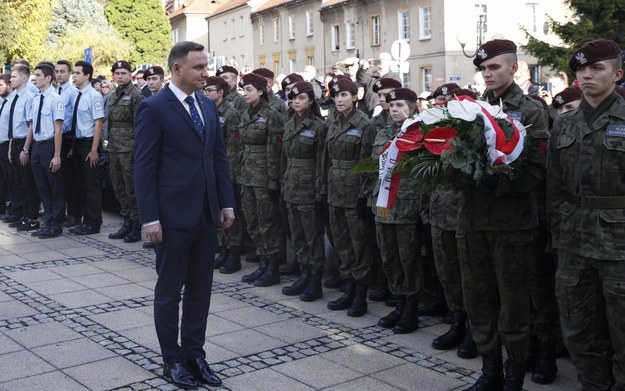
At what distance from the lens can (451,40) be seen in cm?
4022

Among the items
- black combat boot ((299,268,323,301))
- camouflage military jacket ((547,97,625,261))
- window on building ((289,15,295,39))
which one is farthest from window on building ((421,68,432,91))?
camouflage military jacket ((547,97,625,261))

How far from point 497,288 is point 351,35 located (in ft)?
144

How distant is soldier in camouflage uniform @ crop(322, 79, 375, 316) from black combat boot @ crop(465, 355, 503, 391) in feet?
6.95

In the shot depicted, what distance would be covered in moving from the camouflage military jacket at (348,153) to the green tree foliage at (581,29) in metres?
9.88

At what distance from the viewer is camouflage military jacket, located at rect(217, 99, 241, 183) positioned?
31.2 ft

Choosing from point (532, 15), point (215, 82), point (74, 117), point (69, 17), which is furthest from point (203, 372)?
point (69, 17)

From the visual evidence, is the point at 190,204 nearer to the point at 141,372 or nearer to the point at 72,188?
the point at 141,372

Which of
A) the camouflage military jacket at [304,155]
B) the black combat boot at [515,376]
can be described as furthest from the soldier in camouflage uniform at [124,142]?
the black combat boot at [515,376]

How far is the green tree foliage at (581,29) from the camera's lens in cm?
1655

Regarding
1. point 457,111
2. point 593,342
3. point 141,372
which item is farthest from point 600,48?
point 141,372

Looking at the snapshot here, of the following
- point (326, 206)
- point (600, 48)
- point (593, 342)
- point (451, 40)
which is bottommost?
point (593, 342)

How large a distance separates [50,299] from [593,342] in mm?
5258

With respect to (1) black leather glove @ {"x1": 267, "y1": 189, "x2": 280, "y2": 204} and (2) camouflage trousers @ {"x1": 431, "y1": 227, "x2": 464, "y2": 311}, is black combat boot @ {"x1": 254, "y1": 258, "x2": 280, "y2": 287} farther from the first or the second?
(2) camouflage trousers @ {"x1": 431, "y1": 227, "x2": 464, "y2": 311}

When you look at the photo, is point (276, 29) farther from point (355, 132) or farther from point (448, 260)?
point (448, 260)
